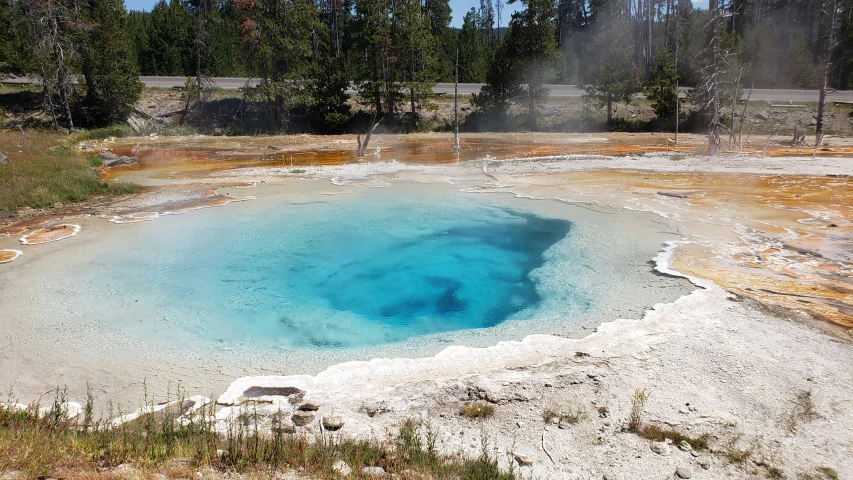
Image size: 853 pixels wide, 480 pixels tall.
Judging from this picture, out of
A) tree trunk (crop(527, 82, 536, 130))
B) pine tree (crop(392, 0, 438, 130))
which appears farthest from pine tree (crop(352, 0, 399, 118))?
tree trunk (crop(527, 82, 536, 130))

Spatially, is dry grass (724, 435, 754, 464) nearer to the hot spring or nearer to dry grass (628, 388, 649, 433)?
dry grass (628, 388, 649, 433)

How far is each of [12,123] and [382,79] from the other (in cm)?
1540

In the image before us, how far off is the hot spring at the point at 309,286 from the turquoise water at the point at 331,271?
3cm

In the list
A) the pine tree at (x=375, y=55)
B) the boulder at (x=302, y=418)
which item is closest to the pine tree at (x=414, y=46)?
the pine tree at (x=375, y=55)

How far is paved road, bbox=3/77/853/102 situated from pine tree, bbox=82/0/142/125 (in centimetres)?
440

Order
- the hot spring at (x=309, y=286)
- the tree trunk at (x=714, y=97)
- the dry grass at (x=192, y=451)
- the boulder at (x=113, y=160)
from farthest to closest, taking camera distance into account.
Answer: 1. the boulder at (x=113, y=160)
2. the tree trunk at (x=714, y=97)
3. the hot spring at (x=309, y=286)
4. the dry grass at (x=192, y=451)

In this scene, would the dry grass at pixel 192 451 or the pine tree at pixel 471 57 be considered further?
the pine tree at pixel 471 57

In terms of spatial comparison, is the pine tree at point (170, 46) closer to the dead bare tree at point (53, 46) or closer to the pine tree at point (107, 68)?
the pine tree at point (107, 68)

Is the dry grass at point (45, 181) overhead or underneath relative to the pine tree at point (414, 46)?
underneath

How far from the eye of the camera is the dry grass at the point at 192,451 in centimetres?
278

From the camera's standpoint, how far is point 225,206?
418 inches

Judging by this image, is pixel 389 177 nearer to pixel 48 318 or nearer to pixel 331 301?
pixel 331 301

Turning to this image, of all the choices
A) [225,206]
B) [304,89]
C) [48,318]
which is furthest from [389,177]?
[304,89]

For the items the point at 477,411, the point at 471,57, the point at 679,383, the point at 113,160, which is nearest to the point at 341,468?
the point at 477,411
